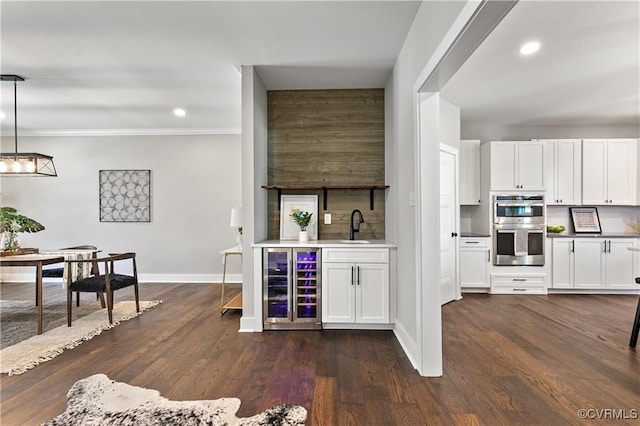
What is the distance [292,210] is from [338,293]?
3.92ft

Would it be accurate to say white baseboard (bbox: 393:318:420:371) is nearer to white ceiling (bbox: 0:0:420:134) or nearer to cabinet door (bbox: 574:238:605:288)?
white ceiling (bbox: 0:0:420:134)

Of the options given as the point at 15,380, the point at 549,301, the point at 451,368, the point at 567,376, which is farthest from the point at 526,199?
the point at 15,380

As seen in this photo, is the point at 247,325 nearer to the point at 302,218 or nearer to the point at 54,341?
the point at 302,218

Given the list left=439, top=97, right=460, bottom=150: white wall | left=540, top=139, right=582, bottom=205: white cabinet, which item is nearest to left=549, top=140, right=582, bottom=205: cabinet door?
left=540, top=139, right=582, bottom=205: white cabinet

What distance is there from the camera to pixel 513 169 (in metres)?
5.14

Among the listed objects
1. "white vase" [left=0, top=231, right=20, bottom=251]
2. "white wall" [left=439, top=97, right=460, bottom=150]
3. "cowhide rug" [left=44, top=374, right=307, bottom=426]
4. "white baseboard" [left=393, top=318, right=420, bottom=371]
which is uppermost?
"white wall" [left=439, top=97, right=460, bottom=150]

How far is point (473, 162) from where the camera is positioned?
17.5 ft

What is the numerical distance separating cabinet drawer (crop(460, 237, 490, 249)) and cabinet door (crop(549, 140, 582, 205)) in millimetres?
1413

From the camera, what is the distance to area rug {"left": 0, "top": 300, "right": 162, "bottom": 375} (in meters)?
2.81

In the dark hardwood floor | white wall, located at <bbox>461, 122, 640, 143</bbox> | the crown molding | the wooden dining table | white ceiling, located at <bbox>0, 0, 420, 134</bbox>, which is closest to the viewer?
the dark hardwood floor

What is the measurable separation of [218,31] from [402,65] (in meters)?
1.68

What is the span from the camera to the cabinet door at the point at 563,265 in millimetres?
5164

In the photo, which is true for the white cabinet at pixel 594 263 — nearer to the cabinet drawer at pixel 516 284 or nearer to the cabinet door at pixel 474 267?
the cabinet drawer at pixel 516 284

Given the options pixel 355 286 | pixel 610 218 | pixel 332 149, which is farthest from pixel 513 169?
pixel 355 286
